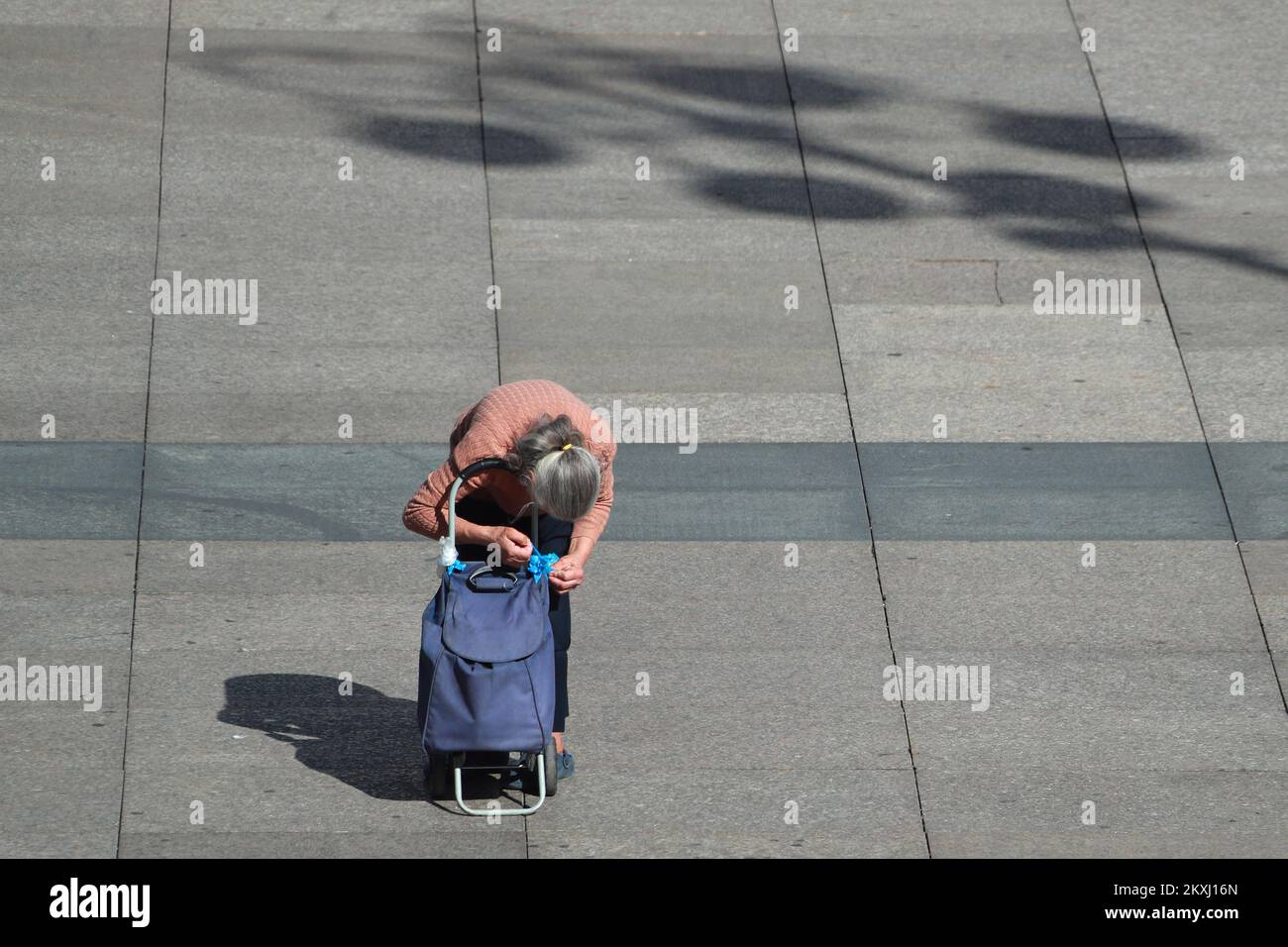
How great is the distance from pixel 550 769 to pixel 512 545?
87cm

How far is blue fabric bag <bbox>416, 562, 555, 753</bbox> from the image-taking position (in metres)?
5.51

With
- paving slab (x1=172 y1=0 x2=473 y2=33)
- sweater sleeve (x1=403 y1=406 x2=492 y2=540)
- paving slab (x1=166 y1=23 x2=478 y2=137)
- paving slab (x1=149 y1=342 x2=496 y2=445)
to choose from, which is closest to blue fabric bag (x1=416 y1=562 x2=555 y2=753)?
sweater sleeve (x1=403 y1=406 x2=492 y2=540)

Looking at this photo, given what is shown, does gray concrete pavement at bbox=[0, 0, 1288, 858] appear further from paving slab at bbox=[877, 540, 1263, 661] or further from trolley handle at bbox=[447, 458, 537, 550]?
trolley handle at bbox=[447, 458, 537, 550]

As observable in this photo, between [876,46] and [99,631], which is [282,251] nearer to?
[99,631]

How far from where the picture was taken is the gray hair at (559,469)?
5309 millimetres

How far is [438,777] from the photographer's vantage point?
6.01 meters

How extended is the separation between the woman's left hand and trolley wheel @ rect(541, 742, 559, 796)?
627 mm

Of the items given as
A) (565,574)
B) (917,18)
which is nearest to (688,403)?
(565,574)

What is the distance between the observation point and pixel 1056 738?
650cm

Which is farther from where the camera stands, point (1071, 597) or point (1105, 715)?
point (1071, 597)

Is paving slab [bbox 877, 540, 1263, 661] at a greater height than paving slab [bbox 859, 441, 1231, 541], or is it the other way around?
paving slab [bbox 859, 441, 1231, 541]

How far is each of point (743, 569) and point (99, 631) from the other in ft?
8.25

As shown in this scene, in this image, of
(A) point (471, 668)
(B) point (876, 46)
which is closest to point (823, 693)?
(A) point (471, 668)

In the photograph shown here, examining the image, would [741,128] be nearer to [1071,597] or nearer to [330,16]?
[330,16]
